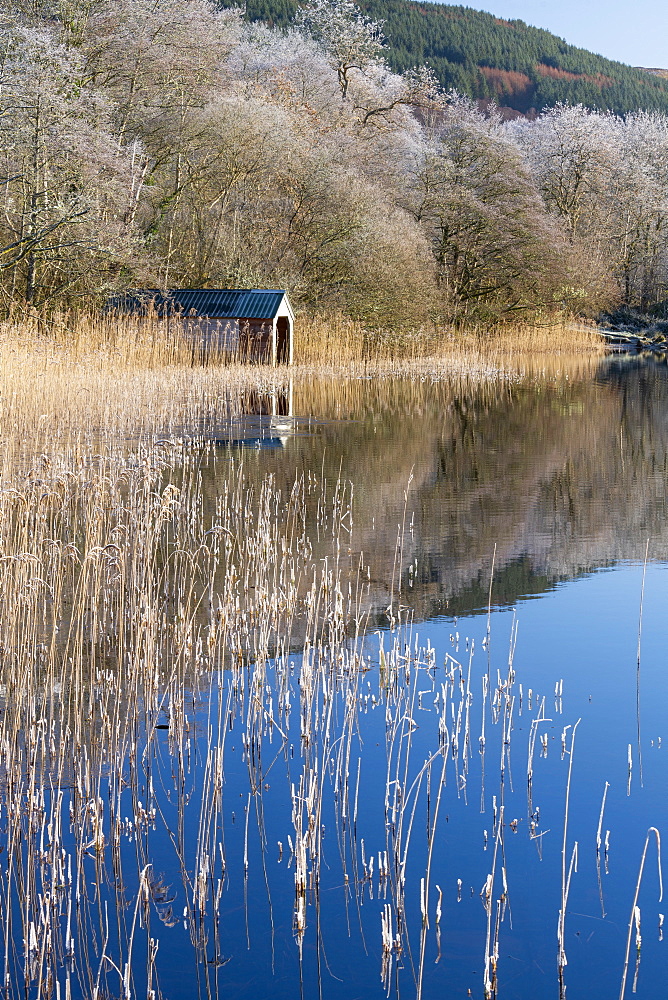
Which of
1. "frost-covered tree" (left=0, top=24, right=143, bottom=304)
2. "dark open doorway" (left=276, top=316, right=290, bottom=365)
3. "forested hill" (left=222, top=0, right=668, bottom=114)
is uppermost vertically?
"forested hill" (left=222, top=0, right=668, bottom=114)

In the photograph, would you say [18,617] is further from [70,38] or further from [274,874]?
[70,38]

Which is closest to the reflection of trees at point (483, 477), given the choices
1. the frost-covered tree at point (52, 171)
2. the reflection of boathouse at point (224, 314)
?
the reflection of boathouse at point (224, 314)

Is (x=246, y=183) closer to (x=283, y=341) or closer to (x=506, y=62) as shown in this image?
(x=283, y=341)

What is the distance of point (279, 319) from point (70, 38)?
8.27 m

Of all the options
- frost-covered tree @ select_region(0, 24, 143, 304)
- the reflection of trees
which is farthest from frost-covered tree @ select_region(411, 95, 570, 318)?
frost-covered tree @ select_region(0, 24, 143, 304)

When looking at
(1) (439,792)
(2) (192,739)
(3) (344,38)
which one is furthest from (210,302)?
(3) (344,38)

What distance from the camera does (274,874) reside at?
4.15 m

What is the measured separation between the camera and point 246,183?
3112cm

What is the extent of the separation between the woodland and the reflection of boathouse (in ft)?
2.35

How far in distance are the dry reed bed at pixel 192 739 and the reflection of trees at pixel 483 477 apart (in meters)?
0.82

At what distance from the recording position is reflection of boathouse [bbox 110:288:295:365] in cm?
2556

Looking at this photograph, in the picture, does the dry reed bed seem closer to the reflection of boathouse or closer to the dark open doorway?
the reflection of boathouse

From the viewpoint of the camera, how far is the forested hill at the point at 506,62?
144 meters

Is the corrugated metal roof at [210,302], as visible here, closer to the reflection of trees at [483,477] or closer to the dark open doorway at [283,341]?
the dark open doorway at [283,341]
